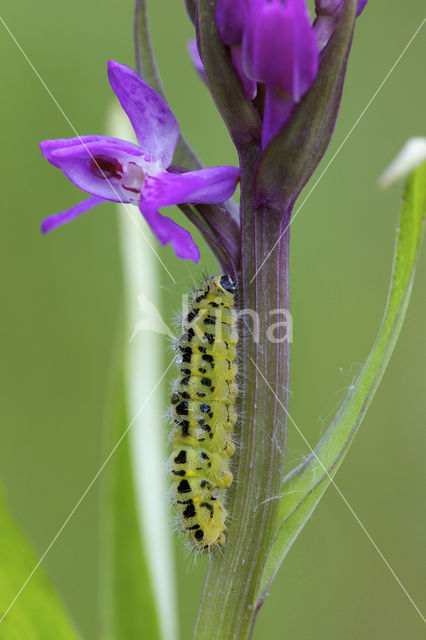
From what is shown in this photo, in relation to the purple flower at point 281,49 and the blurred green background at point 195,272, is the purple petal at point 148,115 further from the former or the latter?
the blurred green background at point 195,272

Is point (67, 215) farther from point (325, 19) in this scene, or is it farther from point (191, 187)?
point (325, 19)

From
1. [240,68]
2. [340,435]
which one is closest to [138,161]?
[240,68]

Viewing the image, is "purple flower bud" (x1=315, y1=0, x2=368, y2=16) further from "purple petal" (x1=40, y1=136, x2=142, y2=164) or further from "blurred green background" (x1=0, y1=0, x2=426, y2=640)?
"blurred green background" (x1=0, y1=0, x2=426, y2=640)

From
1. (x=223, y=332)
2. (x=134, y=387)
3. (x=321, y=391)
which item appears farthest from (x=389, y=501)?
(x=223, y=332)

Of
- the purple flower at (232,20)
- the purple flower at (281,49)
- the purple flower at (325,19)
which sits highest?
the purple flower at (325,19)

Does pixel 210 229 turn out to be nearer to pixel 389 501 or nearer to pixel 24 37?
pixel 389 501

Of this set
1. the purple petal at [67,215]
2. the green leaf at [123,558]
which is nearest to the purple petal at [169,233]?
the purple petal at [67,215]

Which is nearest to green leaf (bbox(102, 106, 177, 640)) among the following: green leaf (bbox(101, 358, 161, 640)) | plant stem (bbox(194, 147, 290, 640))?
green leaf (bbox(101, 358, 161, 640))
